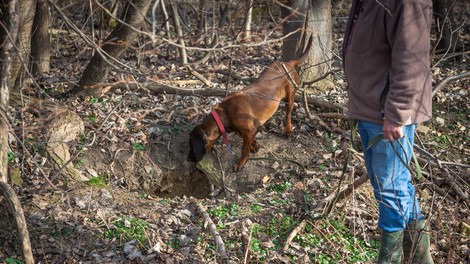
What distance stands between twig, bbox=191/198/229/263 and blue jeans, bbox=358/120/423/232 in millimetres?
1326

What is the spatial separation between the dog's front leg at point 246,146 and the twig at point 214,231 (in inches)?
47.3

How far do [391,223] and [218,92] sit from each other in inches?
135

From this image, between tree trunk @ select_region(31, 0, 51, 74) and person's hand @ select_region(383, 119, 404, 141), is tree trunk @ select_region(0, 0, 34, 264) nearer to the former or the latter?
person's hand @ select_region(383, 119, 404, 141)

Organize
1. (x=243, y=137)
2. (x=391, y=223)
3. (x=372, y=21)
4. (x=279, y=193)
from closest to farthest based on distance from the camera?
1. (x=372, y=21)
2. (x=391, y=223)
3. (x=279, y=193)
4. (x=243, y=137)

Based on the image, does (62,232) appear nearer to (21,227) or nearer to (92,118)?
(21,227)

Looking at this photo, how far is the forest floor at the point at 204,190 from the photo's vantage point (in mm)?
4898

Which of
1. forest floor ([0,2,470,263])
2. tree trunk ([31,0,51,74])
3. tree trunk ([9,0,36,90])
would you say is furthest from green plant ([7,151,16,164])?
tree trunk ([31,0,51,74])

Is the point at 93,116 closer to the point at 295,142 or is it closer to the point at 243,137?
the point at 243,137

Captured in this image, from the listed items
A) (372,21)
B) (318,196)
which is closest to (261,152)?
(318,196)

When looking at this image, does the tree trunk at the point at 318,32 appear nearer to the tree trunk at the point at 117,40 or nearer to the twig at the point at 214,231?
the tree trunk at the point at 117,40

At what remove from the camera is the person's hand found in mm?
3586

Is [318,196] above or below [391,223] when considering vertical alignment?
below

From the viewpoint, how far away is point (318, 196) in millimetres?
5648

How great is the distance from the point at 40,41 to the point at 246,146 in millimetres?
3154
